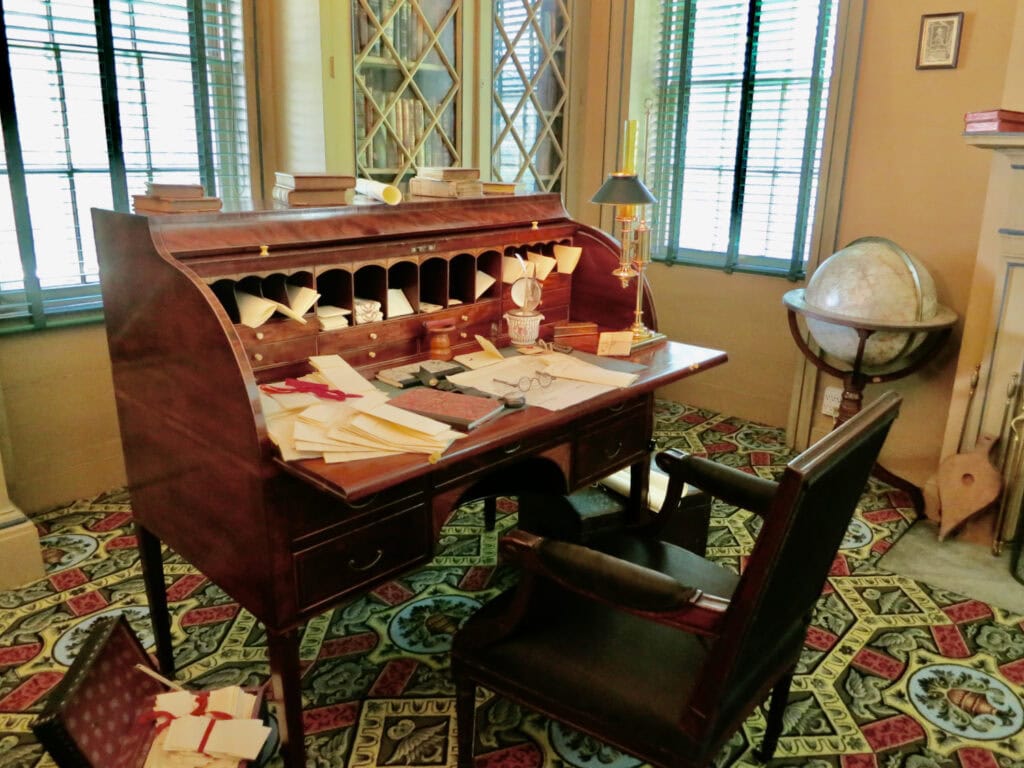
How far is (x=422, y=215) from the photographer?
2139mm

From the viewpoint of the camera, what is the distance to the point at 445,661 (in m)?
2.30

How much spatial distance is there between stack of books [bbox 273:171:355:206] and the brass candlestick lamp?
68 cm

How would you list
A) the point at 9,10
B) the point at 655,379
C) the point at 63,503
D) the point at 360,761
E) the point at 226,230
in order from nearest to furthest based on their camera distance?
the point at 226,230, the point at 360,761, the point at 655,379, the point at 9,10, the point at 63,503

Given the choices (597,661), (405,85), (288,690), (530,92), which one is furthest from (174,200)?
(530,92)

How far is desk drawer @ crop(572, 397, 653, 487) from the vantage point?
7.02 ft

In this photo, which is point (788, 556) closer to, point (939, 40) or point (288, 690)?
point (288, 690)

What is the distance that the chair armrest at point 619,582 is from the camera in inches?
52.7

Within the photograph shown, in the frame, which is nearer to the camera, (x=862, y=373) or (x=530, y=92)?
(x=862, y=373)

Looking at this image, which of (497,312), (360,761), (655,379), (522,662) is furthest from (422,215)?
(360,761)

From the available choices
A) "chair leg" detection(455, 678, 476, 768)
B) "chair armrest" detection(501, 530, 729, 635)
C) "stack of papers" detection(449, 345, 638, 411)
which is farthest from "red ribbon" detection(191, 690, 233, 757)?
"stack of papers" detection(449, 345, 638, 411)


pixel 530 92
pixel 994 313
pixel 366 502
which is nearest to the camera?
pixel 366 502

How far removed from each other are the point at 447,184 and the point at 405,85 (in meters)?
1.34

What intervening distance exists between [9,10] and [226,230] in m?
1.77

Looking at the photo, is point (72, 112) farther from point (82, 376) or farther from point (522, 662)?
point (522, 662)
